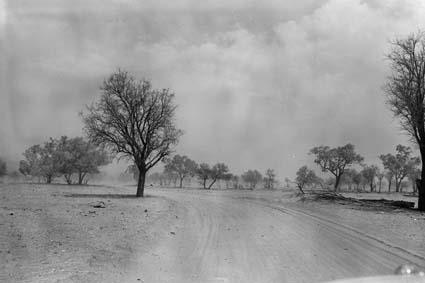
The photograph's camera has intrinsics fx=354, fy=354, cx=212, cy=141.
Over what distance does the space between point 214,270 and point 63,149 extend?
64.5 m

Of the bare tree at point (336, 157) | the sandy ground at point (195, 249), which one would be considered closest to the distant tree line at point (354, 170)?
the bare tree at point (336, 157)

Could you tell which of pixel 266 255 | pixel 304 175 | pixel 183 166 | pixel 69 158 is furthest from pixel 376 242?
pixel 183 166

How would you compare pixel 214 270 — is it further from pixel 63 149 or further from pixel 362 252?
pixel 63 149

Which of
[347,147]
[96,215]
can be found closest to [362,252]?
[96,215]

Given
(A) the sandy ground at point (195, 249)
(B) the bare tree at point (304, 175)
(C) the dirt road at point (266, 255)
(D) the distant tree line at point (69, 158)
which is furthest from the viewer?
(B) the bare tree at point (304, 175)

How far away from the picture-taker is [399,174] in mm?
94438

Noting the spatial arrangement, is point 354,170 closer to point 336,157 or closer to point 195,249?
point 336,157

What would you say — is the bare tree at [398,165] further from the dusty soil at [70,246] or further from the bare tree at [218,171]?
the dusty soil at [70,246]

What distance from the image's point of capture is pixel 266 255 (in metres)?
9.24

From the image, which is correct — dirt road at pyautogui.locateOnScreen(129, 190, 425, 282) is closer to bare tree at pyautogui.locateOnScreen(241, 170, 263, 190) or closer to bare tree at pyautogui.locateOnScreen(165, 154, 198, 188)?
bare tree at pyautogui.locateOnScreen(165, 154, 198, 188)

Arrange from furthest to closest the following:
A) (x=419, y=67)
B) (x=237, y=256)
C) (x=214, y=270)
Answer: (x=419, y=67), (x=237, y=256), (x=214, y=270)

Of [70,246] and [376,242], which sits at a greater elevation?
[376,242]

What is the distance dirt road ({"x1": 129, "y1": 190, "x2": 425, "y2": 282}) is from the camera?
24.4 feet

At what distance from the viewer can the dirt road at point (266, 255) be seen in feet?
24.4
